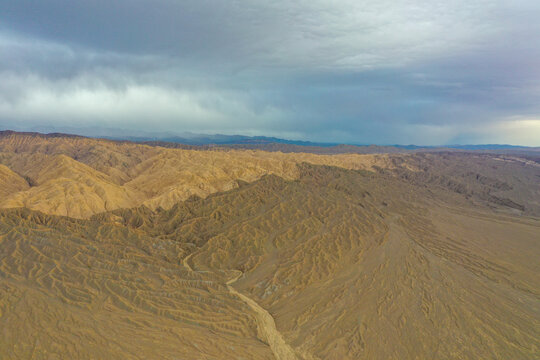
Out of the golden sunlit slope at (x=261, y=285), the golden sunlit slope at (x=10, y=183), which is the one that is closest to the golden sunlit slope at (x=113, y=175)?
the golden sunlit slope at (x=10, y=183)

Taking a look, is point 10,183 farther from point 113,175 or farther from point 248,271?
point 248,271

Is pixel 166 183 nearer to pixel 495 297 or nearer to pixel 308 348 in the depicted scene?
pixel 308 348

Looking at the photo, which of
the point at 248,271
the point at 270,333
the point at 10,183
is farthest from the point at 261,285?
the point at 10,183

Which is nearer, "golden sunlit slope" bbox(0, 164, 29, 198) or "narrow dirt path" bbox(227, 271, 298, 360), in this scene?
"narrow dirt path" bbox(227, 271, 298, 360)

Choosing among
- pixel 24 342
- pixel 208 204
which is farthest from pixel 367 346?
pixel 208 204

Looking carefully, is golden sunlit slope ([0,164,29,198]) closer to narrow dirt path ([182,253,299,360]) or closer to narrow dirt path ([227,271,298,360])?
narrow dirt path ([182,253,299,360])

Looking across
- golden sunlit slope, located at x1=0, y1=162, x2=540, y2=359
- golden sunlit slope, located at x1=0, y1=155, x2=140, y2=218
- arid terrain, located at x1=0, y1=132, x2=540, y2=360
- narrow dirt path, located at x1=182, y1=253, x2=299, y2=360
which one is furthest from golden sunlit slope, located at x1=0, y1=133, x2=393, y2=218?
narrow dirt path, located at x1=182, y1=253, x2=299, y2=360
